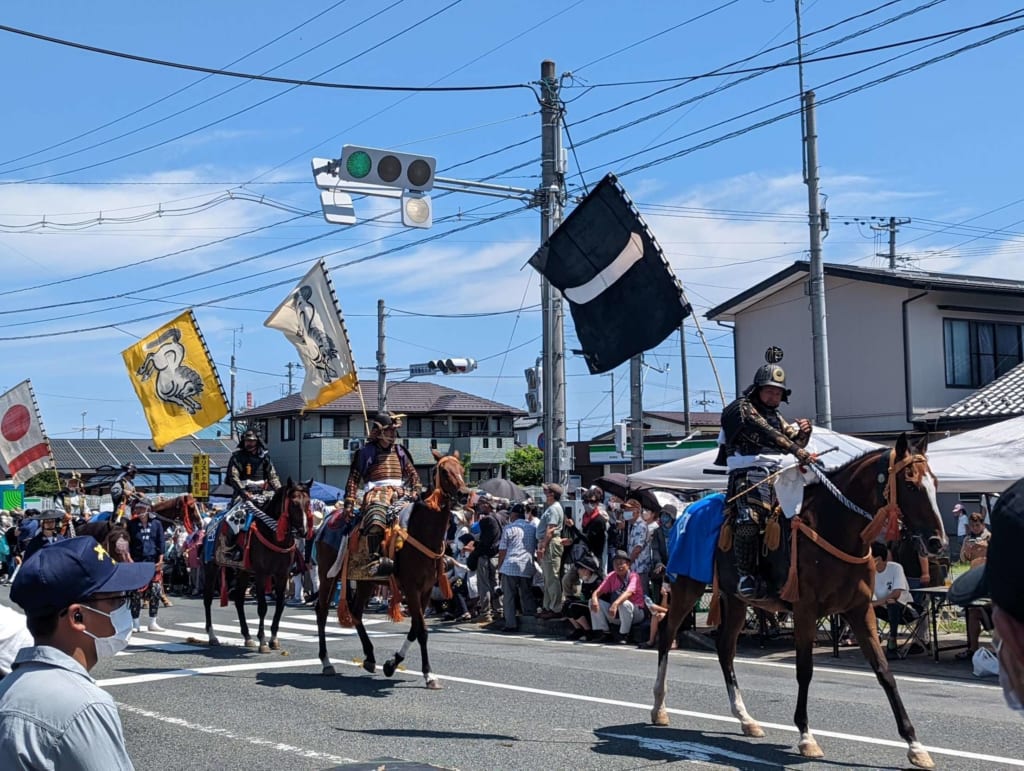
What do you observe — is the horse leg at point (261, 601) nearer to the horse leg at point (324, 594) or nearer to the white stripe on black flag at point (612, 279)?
the horse leg at point (324, 594)

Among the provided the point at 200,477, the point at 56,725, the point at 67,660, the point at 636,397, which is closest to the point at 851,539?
the point at 67,660

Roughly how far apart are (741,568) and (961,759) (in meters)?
2.20

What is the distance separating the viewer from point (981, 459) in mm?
15383

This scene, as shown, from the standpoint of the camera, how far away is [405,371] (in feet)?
118

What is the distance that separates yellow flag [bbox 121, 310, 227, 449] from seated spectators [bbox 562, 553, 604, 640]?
6.85m

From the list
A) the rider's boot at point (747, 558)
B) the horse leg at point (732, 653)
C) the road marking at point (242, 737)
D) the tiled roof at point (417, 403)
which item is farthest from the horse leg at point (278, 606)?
the tiled roof at point (417, 403)

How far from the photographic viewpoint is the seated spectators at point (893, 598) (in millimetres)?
13258

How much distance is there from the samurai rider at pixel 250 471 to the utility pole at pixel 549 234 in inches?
207

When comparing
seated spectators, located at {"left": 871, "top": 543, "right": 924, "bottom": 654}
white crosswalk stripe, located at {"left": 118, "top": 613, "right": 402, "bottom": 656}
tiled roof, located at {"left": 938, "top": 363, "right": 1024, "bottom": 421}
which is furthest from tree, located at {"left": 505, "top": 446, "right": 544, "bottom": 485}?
seated spectators, located at {"left": 871, "top": 543, "right": 924, "bottom": 654}

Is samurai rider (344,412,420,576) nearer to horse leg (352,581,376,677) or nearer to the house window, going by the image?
horse leg (352,581,376,677)

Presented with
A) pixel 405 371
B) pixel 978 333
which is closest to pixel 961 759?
pixel 978 333

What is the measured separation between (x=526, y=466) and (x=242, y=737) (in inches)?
1968

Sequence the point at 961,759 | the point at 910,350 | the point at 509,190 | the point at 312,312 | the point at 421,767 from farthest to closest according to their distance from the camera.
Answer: the point at 910,350 → the point at 509,190 → the point at 312,312 → the point at 961,759 → the point at 421,767

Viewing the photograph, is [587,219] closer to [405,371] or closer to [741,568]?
[741,568]
